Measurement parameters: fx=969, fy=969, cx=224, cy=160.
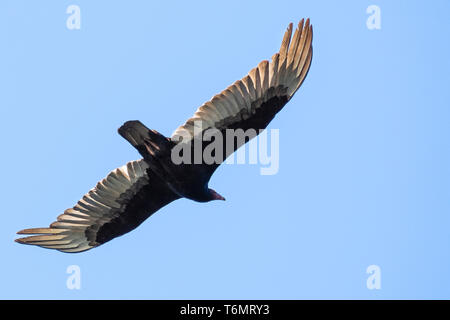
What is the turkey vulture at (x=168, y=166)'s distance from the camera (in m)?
13.6

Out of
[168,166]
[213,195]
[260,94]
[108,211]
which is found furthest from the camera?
[108,211]

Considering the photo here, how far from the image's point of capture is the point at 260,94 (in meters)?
13.6

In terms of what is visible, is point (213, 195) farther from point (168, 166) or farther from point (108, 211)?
point (108, 211)

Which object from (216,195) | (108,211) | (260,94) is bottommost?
(108,211)

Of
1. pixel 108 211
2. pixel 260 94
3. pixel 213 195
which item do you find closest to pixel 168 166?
pixel 213 195

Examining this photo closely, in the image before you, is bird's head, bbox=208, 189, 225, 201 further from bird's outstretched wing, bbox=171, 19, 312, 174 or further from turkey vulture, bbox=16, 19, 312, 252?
bird's outstretched wing, bbox=171, 19, 312, 174

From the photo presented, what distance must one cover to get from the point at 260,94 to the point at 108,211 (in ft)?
10.5

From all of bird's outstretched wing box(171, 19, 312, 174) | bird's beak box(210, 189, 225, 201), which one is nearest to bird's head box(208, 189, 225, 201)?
bird's beak box(210, 189, 225, 201)

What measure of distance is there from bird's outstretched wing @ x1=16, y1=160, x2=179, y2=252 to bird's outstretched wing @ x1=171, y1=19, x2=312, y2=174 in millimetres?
1412

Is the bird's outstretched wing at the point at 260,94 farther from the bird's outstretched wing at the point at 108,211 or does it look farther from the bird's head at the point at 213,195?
the bird's outstretched wing at the point at 108,211

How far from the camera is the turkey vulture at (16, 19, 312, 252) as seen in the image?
44.6ft

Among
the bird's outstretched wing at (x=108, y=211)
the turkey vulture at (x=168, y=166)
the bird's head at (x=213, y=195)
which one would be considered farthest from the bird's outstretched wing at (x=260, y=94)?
the bird's outstretched wing at (x=108, y=211)
